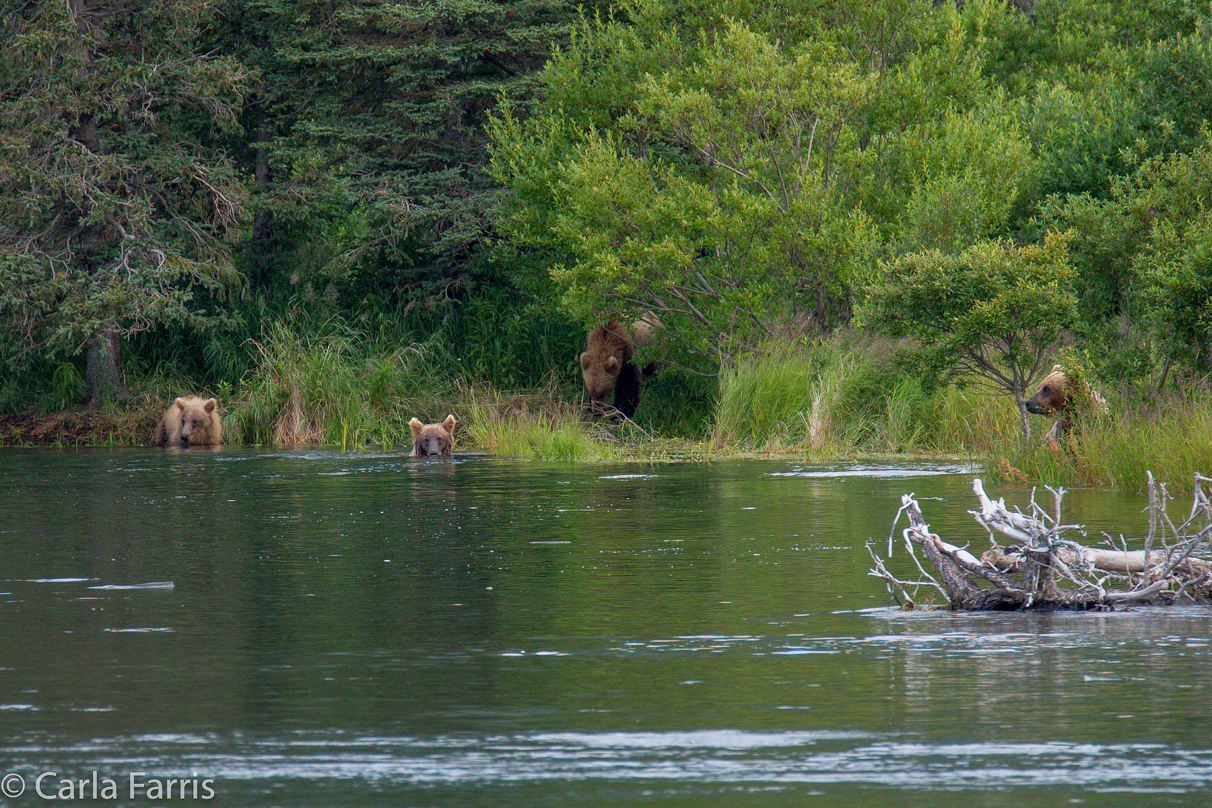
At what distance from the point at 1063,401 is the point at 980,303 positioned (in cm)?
138

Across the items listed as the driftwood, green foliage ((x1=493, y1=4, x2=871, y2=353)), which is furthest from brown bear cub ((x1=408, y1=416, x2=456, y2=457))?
the driftwood

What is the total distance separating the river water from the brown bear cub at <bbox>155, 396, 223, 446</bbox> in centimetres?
1317

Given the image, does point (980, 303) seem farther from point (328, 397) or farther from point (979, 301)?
point (328, 397)

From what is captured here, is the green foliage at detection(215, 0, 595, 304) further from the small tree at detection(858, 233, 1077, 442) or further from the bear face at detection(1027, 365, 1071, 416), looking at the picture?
the bear face at detection(1027, 365, 1071, 416)

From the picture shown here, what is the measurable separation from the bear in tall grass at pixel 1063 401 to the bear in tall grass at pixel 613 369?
9.98 m

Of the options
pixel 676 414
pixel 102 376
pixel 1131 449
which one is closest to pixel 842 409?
pixel 676 414

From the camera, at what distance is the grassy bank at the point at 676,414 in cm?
1595

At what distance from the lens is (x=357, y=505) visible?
49.7 feet

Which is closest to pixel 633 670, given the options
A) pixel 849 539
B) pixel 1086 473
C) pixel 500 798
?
pixel 500 798

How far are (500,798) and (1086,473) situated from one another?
12.0 metres

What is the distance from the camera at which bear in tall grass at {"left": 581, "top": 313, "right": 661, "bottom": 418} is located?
2647 centimetres

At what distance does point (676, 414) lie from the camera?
2656cm

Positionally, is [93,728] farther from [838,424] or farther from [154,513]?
[838,424]

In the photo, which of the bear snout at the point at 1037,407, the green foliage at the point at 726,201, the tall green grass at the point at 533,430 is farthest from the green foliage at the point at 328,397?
the bear snout at the point at 1037,407
